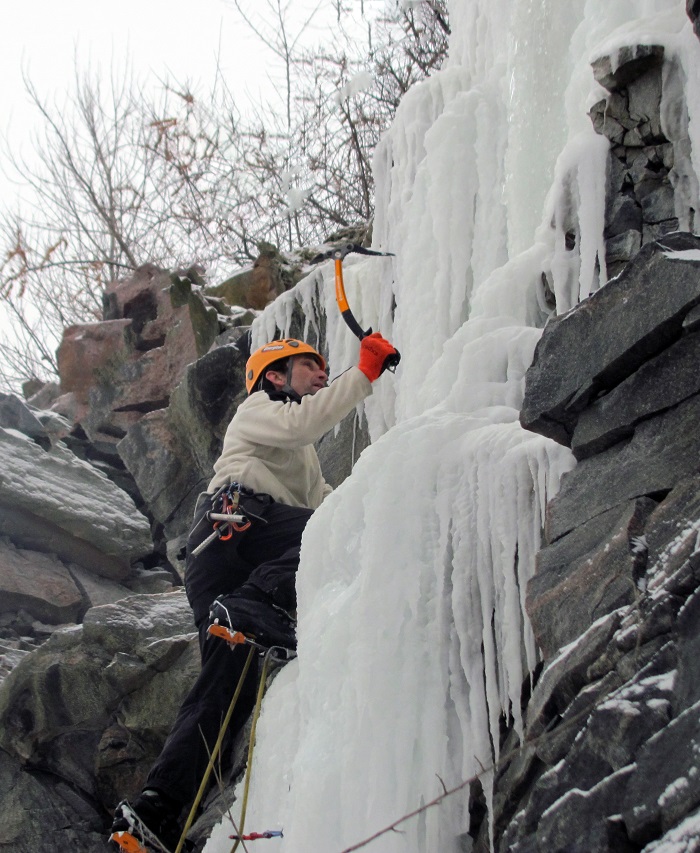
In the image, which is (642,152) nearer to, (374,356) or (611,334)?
(374,356)

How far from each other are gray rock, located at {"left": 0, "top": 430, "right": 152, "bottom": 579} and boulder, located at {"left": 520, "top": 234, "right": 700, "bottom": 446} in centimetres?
580

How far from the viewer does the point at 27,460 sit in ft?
25.6

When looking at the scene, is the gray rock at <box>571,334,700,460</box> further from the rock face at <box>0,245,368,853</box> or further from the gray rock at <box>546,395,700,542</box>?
the rock face at <box>0,245,368,853</box>

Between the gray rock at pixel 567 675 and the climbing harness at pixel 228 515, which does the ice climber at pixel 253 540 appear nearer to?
the climbing harness at pixel 228 515

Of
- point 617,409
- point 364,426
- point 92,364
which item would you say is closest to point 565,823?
point 617,409

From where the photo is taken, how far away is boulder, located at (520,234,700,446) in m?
2.01

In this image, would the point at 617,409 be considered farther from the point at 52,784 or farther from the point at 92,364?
the point at 92,364

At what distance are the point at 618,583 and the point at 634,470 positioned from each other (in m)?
0.29

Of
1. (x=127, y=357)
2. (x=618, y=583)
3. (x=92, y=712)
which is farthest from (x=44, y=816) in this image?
(x=127, y=357)

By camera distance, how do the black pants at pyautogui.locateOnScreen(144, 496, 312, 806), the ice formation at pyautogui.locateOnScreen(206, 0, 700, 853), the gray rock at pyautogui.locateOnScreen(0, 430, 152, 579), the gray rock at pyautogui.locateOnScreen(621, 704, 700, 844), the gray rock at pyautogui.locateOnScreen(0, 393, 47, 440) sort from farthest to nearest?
the gray rock at pyautogui.locateOnScreen(0, 393, 47, 440), the gray rock at pyautogui.locateOnScreen(0, 430, 152, 579), the black pants at pyautogui.locateOnScreen(144, 496, 312, 806), the ice formation at pyautogui.locateOnScreen(206, 0, 700, 853), the gray rock at pyautogui.locateOnScreen(621, 704, 700, 844)

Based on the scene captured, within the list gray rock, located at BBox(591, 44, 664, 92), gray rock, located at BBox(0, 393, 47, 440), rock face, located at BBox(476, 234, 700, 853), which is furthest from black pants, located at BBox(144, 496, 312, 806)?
gray rock, located at BBox(0, 393, 47, 440)

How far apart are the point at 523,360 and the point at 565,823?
1.77m

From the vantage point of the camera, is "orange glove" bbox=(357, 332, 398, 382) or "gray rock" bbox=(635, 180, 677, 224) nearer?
"gray rock" bbox=(635, 180, 677, 224)

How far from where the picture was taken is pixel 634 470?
2062 mm
